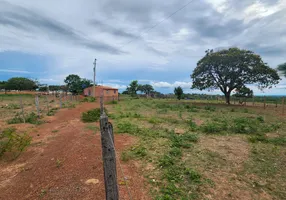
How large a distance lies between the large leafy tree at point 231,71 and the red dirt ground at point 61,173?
57.5ft

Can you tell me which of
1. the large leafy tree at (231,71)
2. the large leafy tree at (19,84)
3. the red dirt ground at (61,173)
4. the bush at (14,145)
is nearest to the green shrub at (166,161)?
the red dirt ground at (61,173)

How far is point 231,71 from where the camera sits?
59.5 ft

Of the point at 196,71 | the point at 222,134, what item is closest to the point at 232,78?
the point at 196,71

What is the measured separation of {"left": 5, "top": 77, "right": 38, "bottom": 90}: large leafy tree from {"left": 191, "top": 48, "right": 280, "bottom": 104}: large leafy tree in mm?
55275

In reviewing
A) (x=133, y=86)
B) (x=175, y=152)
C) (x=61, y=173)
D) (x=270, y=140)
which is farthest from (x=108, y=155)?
(x=133, y=86)

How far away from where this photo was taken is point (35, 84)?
5394 centimetres

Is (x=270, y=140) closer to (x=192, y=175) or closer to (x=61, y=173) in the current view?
(x=192, y=175)

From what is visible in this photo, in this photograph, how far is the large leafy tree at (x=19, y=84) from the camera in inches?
1953

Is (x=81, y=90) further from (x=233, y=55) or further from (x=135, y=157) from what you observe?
(x=135, y=157)

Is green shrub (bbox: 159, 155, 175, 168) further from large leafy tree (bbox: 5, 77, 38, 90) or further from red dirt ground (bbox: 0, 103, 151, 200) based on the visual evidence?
large leafy tree (bbox: 5, 77, 38, 90)

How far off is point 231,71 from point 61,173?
20026mm

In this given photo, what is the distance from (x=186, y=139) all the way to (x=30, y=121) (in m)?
7.74

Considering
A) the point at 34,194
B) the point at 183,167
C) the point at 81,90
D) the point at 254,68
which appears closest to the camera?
the point at 34,194

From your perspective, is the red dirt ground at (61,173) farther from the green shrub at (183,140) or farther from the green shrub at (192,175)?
the green shrub at (183,140)
